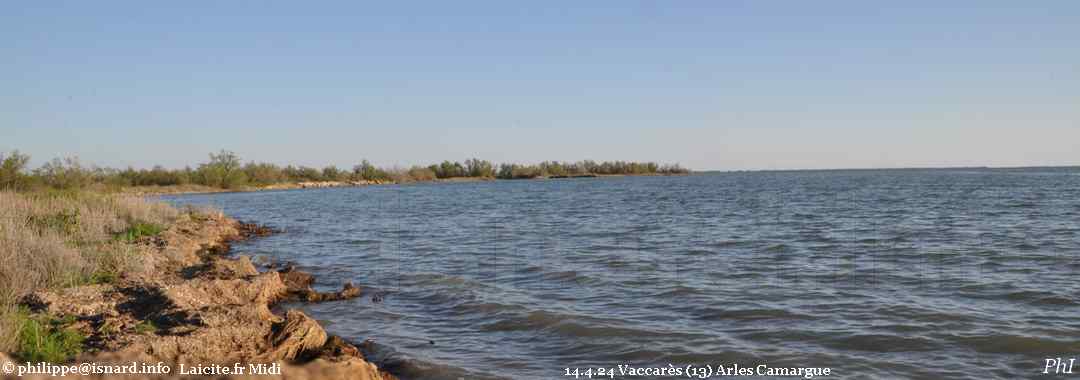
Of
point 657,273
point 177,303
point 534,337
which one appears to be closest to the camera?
point 177,303

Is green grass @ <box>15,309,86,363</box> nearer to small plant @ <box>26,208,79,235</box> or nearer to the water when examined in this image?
the water

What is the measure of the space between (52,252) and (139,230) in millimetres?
7715

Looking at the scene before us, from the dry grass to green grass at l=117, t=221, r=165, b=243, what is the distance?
188mm

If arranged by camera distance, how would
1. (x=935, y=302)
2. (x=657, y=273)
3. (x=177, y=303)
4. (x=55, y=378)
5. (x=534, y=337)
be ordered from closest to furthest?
(x=55, y=378) < (x=177, y=303) < (x=534, y=337) < (x=935, y=302) < (x=657, y=273)

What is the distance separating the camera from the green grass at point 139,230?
16.1 m

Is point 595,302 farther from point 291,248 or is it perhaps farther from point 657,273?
point 291,248

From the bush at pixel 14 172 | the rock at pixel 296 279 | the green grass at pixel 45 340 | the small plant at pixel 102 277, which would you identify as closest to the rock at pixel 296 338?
the green grass at pixel 45 340

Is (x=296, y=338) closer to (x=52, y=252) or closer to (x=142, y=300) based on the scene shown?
(x=142, y=300)

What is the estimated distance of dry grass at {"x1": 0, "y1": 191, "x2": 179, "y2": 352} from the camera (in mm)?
8586

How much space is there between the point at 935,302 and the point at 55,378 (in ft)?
35.5

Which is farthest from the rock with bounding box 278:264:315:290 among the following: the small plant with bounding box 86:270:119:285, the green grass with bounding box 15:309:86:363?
the green grass with bounding box 15:309:86:363

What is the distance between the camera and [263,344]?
712 cm

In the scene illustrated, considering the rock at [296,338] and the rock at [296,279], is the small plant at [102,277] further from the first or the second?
the rock at [296,338]

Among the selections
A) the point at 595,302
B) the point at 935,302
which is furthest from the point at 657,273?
the point at 935,302
